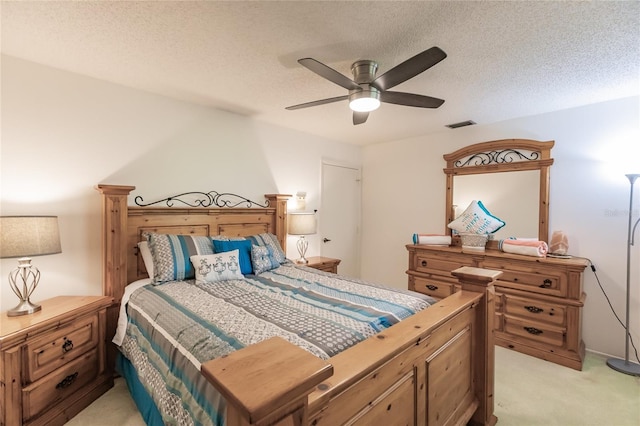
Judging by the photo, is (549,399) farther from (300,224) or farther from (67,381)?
(67,381)

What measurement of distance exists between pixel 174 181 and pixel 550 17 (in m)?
3.06

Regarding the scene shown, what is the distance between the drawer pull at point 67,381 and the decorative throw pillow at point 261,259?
1368 millimetres

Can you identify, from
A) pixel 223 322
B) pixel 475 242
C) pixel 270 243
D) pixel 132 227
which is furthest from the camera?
pixel 475 242

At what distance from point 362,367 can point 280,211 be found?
2.70m

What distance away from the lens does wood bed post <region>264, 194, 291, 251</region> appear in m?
3.52

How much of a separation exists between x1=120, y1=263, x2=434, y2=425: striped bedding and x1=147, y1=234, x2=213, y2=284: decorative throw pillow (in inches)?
3.2

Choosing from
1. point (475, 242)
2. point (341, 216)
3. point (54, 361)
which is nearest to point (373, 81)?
point (475, 242)

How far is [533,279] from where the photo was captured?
9.15 ft

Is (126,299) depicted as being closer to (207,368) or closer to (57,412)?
(57,412)

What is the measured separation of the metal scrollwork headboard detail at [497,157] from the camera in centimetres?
328

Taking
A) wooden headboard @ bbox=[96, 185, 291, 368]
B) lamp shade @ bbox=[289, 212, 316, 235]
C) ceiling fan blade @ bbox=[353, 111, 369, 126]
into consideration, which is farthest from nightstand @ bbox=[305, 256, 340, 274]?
ceiling fan blade @ bbox=[353, 111, 369, 126]

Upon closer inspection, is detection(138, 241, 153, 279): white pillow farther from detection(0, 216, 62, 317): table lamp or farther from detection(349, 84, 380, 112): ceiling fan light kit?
detection(349, 84, 380, 112): ceiling fan light kit

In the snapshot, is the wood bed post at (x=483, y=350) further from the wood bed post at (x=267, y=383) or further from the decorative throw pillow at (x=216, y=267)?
the decorative throw pillow at (x=216, y=267)

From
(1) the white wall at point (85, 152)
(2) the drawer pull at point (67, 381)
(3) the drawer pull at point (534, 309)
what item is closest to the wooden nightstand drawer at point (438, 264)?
(3) the drawer pull at point (534, 309)
